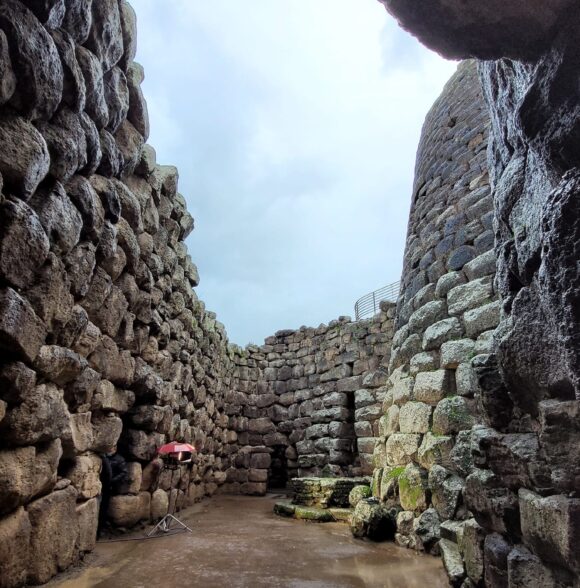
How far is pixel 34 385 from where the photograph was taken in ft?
6.98

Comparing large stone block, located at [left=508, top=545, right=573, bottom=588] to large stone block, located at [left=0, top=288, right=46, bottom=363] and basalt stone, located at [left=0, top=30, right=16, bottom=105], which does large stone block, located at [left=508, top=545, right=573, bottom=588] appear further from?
basalt stone, located at [left=0, top=30, right=16, bottom=105]

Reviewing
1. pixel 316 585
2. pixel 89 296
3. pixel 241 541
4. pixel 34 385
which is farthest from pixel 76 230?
pixel 241 541

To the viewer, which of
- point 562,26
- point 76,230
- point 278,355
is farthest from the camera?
point 278,355

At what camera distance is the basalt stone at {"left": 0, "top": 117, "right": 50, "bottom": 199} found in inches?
70.8

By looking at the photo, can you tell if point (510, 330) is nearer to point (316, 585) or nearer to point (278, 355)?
point (316, 585)

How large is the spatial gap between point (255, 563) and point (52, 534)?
138cm

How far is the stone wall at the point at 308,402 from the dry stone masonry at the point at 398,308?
1942mm

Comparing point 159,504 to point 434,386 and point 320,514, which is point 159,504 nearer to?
point 320,514

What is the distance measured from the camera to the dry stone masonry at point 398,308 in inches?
48.2

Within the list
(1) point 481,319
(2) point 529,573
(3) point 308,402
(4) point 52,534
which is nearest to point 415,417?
(1) point 481,319

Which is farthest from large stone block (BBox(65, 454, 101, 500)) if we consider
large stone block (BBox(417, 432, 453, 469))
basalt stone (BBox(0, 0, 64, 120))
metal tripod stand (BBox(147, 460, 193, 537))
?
large stone block (BBox(417, 432, 453, 469))

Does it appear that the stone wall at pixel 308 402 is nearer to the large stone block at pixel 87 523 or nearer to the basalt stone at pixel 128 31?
the large stone block at pixel 87 523

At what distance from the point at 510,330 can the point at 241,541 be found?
3233 mm

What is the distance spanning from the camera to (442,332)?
396cm
